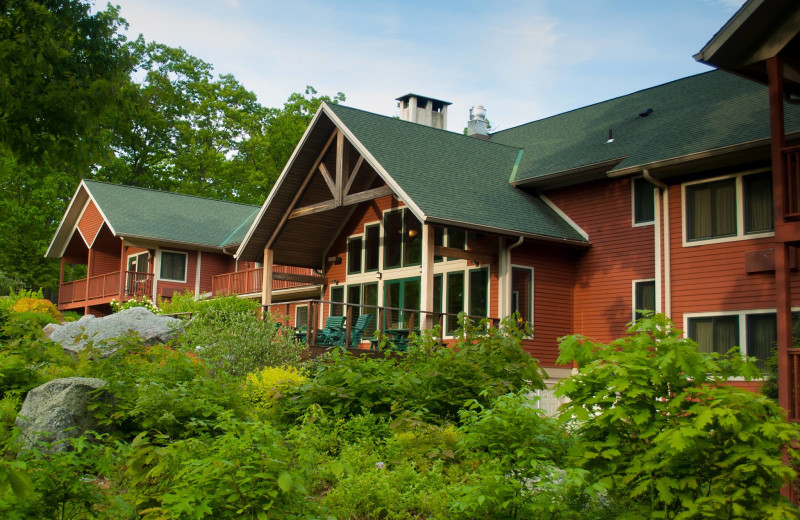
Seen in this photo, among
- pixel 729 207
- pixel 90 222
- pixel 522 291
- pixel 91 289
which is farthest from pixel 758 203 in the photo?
pixel 91 289

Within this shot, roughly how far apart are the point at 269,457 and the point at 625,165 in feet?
43.6

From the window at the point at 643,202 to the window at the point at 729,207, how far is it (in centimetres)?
104

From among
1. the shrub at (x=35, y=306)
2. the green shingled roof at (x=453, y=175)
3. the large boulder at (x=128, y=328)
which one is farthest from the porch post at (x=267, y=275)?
the shrub at (x=35, y=306)

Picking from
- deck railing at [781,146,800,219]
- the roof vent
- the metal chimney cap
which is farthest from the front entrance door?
deck railing at [781,146,800,219]

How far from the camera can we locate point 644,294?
58.4 ft

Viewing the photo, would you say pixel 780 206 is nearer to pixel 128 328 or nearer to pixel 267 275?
pixel 128 328

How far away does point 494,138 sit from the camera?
26.6 meters

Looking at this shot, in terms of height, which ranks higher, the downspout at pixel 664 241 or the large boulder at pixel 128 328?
the downspout at pixel 664 241

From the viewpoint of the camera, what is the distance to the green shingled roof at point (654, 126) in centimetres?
1645

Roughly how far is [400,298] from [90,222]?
18688 mm

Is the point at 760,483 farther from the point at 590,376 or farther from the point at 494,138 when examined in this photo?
the point at 494,138

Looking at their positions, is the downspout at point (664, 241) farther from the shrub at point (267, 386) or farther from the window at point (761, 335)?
the shrub at point (267, 386)

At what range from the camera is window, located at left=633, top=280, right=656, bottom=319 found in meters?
17.7

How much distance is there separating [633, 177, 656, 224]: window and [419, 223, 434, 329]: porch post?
4.50 metres
